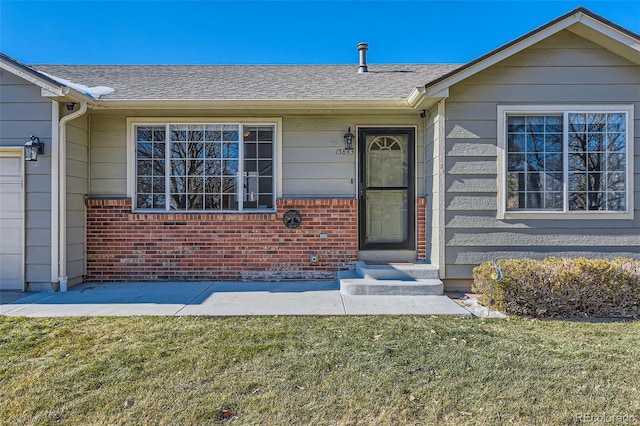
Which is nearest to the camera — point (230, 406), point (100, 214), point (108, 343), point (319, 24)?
point (230, 406)

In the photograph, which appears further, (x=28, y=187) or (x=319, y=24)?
(x=319, y=24)

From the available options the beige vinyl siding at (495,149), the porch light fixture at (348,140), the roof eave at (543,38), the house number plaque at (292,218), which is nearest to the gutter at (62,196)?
the house number plaque at (292,218)

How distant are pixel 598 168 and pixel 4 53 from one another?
8.55m

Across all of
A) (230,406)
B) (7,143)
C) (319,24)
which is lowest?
(230,406)

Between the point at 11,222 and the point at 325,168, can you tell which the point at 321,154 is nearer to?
the point at 325,168

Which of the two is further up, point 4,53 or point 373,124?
point 4,53

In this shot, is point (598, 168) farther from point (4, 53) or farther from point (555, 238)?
point (4, 53)

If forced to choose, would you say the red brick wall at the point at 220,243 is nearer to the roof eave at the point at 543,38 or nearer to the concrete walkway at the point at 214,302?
the concrete walkway at the point at 214,302

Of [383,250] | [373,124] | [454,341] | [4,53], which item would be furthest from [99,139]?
[454,341]

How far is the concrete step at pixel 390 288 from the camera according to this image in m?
5.08

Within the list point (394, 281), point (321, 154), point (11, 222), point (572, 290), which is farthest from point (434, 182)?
point (11, 222)

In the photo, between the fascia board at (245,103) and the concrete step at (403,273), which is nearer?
the concrete step at (403,273)

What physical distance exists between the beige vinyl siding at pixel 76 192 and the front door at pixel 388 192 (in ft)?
14.5

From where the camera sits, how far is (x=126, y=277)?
19.7ft
